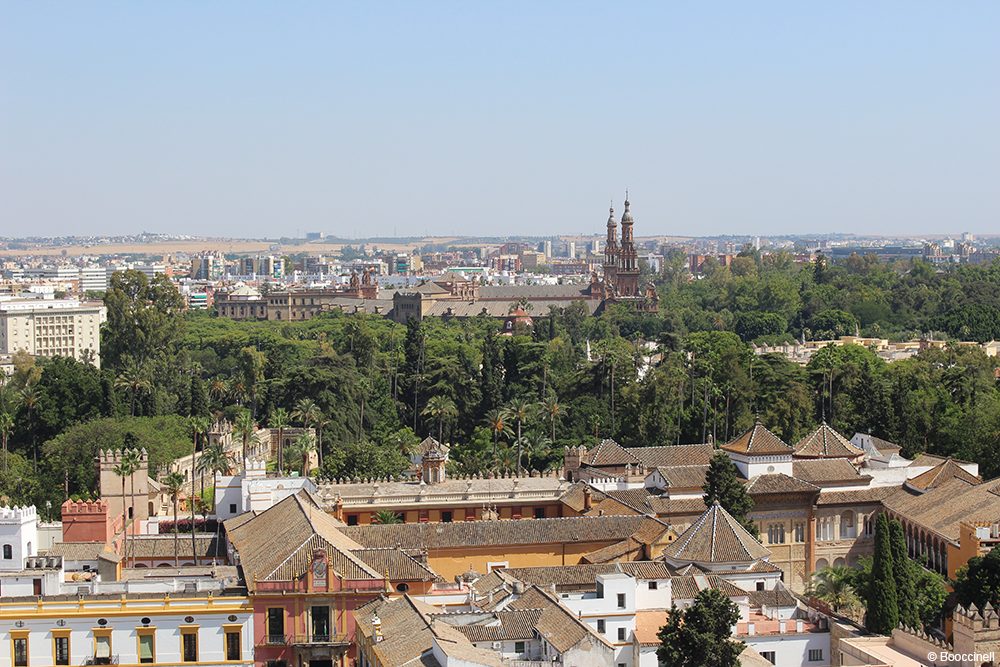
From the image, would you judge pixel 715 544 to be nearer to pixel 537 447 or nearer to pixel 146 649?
pixel 146 649

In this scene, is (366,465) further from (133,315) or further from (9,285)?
(9,285)

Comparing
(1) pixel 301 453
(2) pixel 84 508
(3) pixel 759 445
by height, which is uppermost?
(3) pixel 759 445

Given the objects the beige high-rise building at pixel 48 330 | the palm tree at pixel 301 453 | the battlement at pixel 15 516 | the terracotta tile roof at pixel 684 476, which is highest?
the battlement at pixel 15 516

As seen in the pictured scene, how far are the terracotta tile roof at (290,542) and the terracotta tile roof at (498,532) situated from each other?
1415 mm

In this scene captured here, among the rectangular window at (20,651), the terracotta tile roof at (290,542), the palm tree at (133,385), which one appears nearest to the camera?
the rectangular window at (20,651)

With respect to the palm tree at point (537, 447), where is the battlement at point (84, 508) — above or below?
above

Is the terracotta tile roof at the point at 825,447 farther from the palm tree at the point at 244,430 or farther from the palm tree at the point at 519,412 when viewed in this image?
the palm tree at the point at 244,430

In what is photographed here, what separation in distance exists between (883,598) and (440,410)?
109 feet

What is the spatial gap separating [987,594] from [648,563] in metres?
7.72

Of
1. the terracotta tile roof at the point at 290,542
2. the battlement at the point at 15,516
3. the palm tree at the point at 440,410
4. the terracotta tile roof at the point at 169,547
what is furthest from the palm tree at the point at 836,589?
the palm tree at the point at 440,410

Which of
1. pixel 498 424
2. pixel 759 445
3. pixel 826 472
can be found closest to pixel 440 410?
pixel 498 424

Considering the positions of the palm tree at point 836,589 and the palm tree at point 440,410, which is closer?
the palm tree at point 836,589

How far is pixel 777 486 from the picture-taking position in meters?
50.3

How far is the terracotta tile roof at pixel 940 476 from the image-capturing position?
52.3m
